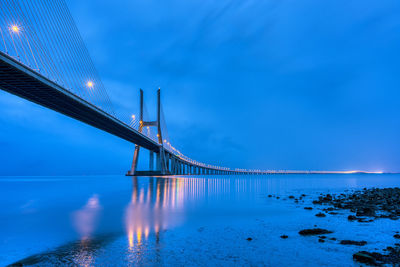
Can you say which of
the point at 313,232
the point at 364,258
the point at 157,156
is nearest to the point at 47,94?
the point at 313,232

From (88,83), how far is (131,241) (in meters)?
39.2

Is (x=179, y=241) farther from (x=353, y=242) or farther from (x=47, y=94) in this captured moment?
(x=47, y=94)

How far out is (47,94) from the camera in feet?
96.0

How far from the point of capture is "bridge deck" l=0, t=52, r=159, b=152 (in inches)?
878

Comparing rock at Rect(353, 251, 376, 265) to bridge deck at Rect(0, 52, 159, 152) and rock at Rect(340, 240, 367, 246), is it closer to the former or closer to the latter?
rock at Rect(340, 240, 367, 246)

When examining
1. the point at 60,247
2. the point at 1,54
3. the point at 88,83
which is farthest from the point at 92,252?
the point at 88,83

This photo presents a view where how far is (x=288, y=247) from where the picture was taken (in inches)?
238

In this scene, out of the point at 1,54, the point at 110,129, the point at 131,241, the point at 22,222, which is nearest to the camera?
the point at 131,241

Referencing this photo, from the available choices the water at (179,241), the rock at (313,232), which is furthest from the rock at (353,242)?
the rock at (313,232)

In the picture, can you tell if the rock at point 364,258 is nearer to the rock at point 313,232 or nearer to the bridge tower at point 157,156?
the rock at point 313,232

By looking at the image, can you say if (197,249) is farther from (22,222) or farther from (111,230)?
(22,222)

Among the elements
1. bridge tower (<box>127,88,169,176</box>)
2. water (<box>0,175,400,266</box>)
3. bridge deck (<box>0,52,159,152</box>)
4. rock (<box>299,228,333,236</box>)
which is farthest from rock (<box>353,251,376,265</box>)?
bridge tower (<box>127,88,169,176</box>)

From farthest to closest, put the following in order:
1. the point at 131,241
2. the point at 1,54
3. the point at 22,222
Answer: the point at 1,54 < the point at 22,222 < the point at 131,241

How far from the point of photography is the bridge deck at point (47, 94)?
22312 millimetres
